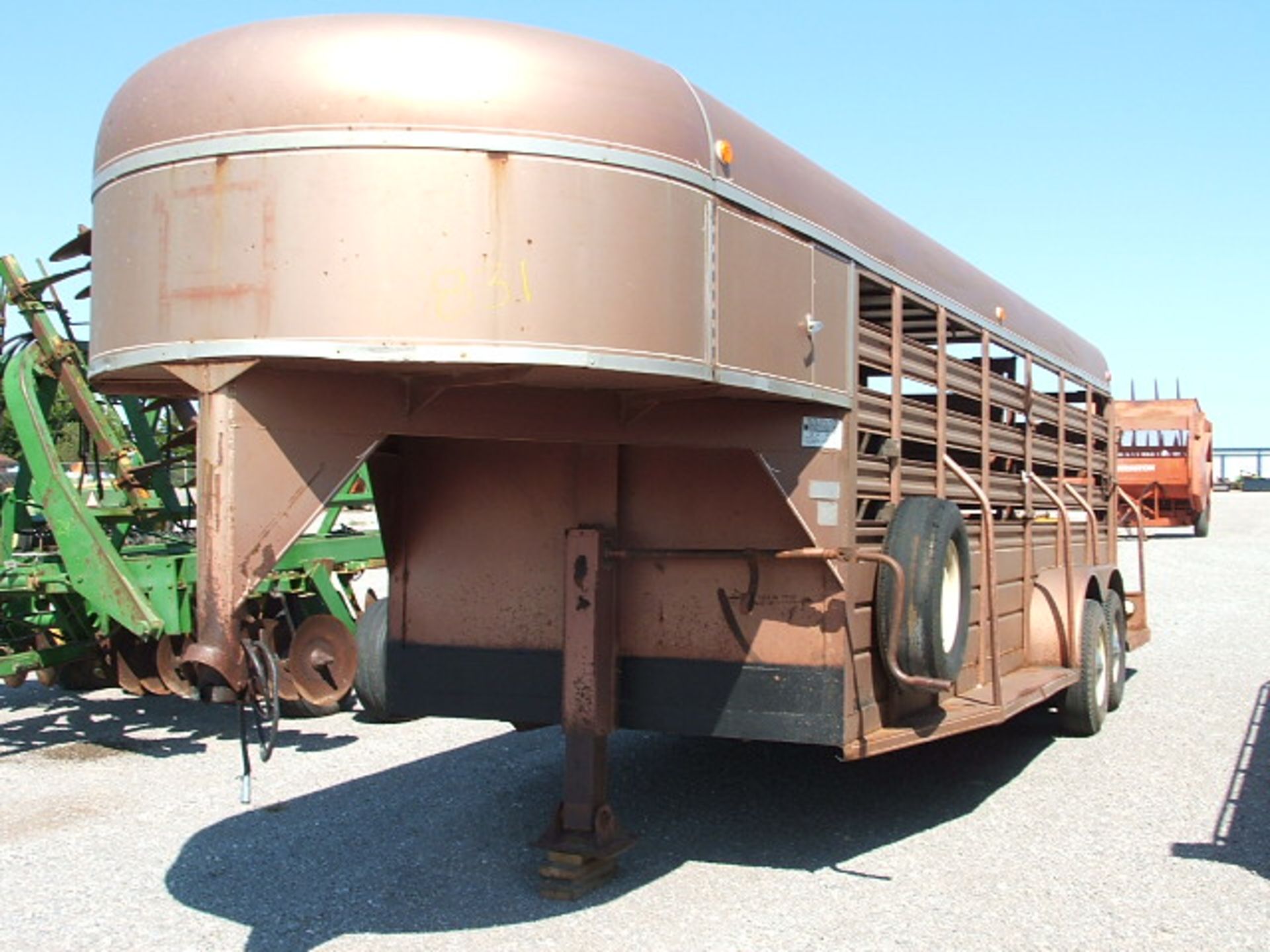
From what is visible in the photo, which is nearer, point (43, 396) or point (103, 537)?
point (103, 537)

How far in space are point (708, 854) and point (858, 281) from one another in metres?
2.45

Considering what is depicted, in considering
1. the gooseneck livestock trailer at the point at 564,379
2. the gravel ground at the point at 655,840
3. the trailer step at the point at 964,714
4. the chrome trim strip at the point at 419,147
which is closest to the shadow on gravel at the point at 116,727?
the gravel ground at the point at 655,840

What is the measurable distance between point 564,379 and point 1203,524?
74.3 ft

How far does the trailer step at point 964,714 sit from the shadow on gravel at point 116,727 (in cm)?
398

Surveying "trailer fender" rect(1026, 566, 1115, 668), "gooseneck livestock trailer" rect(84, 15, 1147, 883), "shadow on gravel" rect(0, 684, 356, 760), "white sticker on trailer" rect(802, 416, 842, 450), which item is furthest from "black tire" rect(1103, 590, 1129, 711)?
"shadow on gravel" rect(0, 684, 356, 760)

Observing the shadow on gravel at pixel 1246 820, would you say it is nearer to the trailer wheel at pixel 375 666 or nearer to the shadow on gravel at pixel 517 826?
the shadow on gravel at pixel 517 826

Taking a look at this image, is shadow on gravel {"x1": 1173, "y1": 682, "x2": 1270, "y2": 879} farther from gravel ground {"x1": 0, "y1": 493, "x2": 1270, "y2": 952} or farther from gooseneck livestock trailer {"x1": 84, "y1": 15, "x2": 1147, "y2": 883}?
gooseneck livestock trailer {"x1": 84, "y1": 15, "x2": 1147, "y2": 883}

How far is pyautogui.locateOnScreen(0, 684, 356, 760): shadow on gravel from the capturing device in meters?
8.52

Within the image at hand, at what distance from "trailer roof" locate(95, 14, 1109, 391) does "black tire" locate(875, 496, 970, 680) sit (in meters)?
1.66

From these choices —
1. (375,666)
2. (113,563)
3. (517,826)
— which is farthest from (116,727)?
(517,826)

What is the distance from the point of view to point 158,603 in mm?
8180

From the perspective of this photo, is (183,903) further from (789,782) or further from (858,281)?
(858,281)

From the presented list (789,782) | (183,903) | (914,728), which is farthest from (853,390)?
(183,903)

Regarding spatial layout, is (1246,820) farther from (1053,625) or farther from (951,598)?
(951,598)
